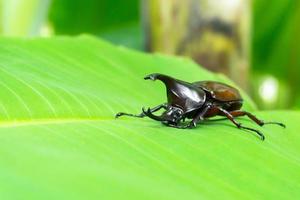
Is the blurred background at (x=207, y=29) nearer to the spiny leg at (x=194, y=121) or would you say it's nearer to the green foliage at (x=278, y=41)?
the green foliage at (x=278, y=41)

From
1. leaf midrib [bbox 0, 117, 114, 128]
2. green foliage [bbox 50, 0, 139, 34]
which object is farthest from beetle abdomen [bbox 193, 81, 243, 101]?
green foliage [bbox 50, 0, 139, 34]

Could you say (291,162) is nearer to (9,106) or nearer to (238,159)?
(238,159)

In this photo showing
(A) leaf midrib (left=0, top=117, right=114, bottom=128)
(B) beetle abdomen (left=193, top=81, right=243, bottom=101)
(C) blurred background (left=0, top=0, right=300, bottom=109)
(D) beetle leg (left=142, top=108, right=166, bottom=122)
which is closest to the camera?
(A) leaf midrib (left=0, top=117, right=114, bottom=128)

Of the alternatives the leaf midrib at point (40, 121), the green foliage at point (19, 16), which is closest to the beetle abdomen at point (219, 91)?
the leaf midrib at point (40, 121)

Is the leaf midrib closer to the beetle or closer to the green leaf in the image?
the green leaf

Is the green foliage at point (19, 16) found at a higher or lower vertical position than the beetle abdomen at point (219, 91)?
higher

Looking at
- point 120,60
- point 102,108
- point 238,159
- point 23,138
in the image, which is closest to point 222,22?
point 120,60

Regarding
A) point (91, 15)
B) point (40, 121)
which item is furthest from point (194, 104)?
point (91, 15)
